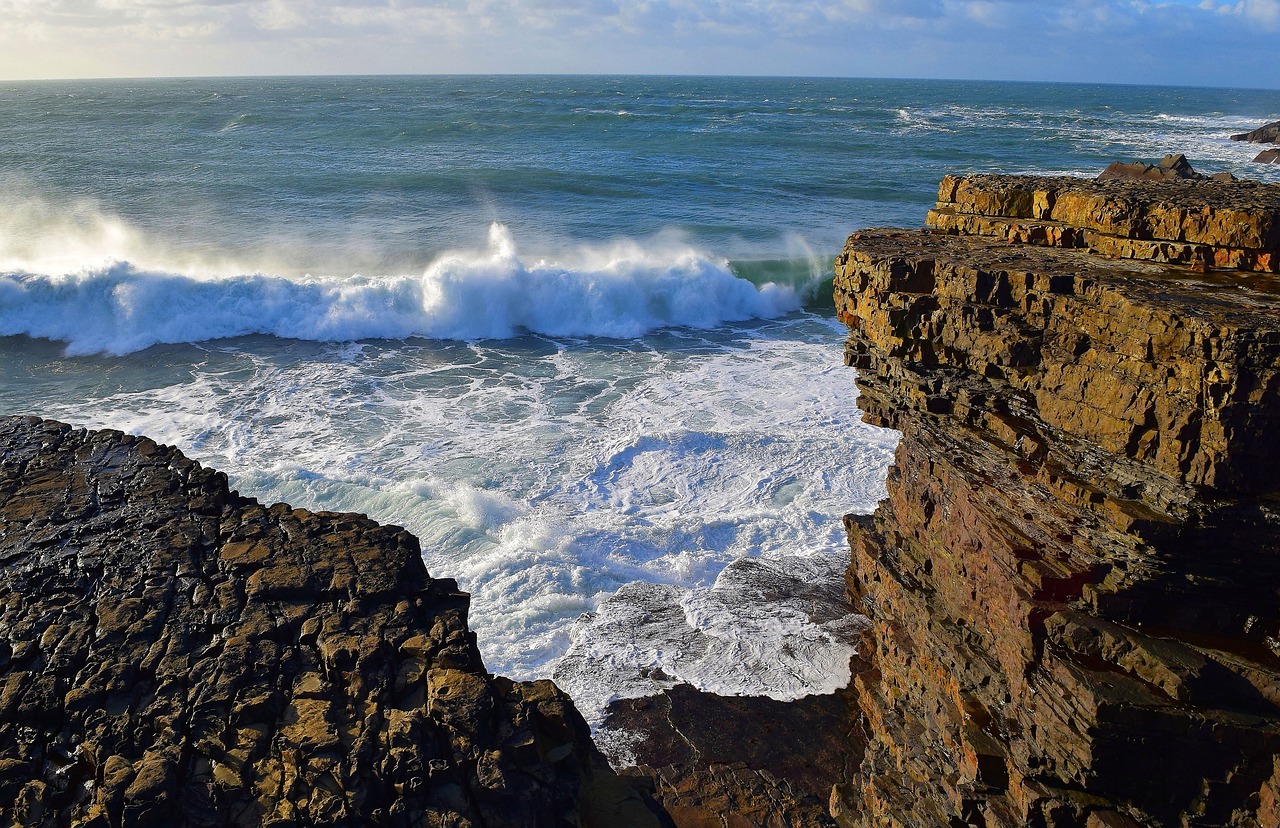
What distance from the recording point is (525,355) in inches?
805

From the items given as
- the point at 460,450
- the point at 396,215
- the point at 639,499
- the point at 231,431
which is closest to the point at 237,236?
the point at 396,215

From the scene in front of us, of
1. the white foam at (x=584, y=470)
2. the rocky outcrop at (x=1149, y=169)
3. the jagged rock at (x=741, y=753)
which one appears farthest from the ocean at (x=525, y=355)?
the rocky outcrop at (x=1149, y=169)

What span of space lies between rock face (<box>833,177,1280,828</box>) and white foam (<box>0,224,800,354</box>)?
1582cm

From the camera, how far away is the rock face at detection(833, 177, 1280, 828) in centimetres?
489

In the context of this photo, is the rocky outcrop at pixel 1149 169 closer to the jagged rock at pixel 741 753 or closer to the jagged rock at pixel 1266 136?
the jagged rock at pixel 741 753

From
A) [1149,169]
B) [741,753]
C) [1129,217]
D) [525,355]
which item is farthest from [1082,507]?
[525,355]

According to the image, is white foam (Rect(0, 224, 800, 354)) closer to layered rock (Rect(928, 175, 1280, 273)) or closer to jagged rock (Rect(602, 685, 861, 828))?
jagged rock (Rect(602, 685, 861, 828))

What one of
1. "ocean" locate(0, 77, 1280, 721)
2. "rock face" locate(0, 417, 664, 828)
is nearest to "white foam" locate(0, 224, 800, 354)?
"ocean" locate(0, 77, 1280, 721)

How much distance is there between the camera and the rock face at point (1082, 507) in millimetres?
4895

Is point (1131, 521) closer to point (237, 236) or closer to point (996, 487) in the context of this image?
point (996, 487)

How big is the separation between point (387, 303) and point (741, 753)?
17306 mm

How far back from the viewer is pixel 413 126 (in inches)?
2212

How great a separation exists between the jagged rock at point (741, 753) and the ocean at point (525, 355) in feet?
1.02

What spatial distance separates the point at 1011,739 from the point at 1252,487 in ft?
7.82
